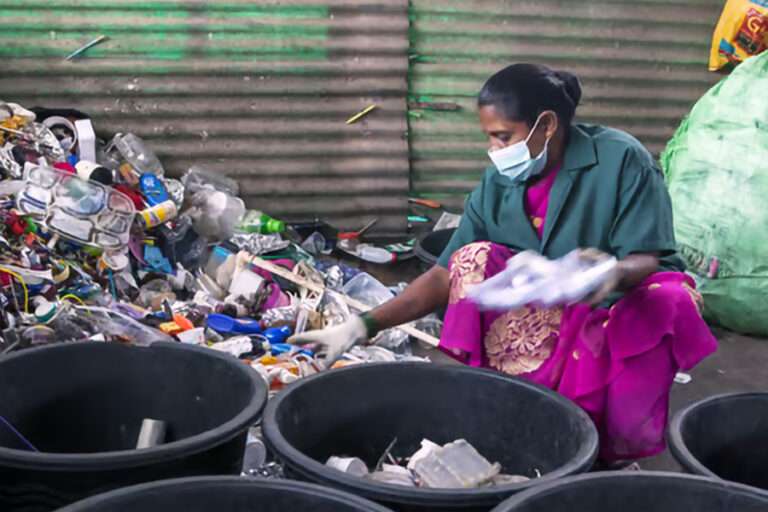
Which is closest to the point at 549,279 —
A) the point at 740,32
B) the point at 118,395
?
the point at 118,395

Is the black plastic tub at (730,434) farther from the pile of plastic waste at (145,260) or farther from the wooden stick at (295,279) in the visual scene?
the wooden stick at (295,279)

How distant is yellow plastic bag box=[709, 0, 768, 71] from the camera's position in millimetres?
4484

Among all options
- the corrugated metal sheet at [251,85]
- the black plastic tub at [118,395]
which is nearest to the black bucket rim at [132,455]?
the black plastic tub at [118,395]

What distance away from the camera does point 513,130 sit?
221cm

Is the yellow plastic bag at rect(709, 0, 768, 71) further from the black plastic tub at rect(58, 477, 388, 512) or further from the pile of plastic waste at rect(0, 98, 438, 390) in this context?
the black plastic tub at rect(58, 477, 388, 512)

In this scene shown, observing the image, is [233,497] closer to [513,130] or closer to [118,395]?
[118,395]

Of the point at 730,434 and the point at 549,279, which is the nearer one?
the point at 730,434

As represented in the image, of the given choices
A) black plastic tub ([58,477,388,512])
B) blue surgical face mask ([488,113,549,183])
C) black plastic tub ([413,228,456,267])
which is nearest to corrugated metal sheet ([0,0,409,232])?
black plastic tub ([413,228,456,267])

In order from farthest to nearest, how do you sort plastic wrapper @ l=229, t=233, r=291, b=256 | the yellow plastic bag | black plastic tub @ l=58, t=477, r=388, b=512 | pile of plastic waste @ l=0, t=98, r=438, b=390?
1. the yellow plastic bag
2. plastic wrapper @ l=229, t=233, r=291, b=256
3. pile of plastic waste @ l=0, t=98, r=438, b=390
4. black plastic tub @ l=58, t=477, r=388, b=512

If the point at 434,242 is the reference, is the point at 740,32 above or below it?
above

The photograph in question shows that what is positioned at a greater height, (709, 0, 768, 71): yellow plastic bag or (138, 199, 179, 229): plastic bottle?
(709, 0, 768, 71): yellow plastic bag

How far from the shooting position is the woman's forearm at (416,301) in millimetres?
2246

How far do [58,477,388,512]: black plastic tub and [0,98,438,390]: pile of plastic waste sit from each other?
1572 mm

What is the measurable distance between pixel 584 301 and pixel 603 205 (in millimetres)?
325
